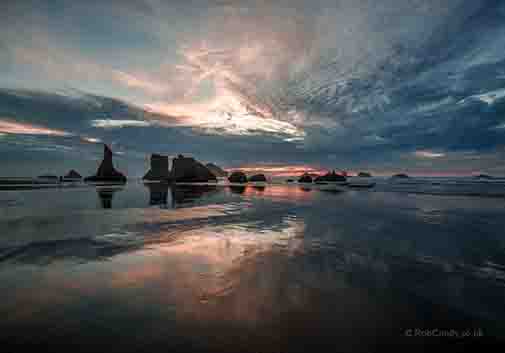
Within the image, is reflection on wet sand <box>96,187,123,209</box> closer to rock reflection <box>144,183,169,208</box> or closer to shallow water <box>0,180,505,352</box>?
rock reflection <box>144,183,169,208</box>

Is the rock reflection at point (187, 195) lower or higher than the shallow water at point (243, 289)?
lower

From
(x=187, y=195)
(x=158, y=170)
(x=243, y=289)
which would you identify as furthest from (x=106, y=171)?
(x=243, y=289)

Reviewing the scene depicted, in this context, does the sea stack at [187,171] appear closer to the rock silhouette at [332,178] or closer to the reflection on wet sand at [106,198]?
the rock silhouette at [332,178]

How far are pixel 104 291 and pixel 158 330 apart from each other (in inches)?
99.1

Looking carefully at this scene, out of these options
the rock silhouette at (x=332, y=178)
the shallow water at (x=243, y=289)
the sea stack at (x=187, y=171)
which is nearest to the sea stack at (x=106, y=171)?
the sea stack at (x=187, y=171)

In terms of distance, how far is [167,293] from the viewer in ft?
18.5

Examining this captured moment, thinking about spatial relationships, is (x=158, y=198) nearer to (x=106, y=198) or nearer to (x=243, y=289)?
(x=106, y=198)

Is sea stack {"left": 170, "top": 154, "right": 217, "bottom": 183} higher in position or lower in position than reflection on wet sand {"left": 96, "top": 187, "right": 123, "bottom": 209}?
higher

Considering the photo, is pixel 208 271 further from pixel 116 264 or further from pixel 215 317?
pixel 116 264

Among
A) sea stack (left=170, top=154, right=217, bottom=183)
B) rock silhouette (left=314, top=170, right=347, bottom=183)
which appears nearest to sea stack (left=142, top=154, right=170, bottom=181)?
sea stack (left=170, top=154, right=217, bottom=183)

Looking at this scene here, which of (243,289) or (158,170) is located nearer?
(243,289)

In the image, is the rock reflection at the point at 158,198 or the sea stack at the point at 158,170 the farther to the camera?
the sea stack at the point at 158,170

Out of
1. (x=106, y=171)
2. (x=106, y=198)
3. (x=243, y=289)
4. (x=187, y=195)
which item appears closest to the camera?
(x=243, y=289)

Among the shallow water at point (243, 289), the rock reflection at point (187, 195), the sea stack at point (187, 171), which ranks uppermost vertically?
the sea stack at point (187, 171)
